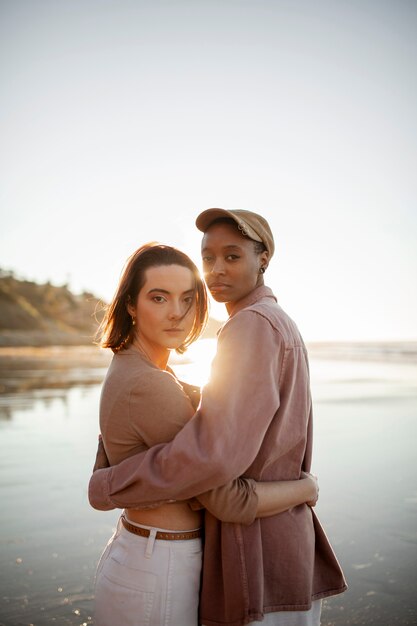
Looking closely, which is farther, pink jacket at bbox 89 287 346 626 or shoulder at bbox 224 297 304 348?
shoulder at bbox 224 297 304 348

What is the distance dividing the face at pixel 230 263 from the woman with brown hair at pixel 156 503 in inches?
8.8

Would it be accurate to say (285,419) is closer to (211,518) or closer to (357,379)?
(211,518)

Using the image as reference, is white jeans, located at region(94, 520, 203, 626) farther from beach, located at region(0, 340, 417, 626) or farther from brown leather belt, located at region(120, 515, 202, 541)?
beach, located at region(0, 340, 417, 626)

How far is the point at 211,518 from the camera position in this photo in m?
2.22

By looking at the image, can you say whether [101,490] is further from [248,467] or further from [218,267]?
[218,267]

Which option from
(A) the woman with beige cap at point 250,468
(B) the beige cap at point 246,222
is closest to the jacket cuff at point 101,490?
(A) the woman with beige cap at point 250,468

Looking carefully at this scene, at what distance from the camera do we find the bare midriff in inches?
86.9

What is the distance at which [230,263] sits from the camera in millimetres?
2570

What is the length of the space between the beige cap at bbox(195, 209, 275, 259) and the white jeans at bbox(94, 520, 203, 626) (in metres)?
1.41

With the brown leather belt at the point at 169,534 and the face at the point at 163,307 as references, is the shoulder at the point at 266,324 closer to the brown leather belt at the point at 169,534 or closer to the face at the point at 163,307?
the face at the point at 163,307

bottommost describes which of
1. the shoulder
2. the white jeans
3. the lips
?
the white jeans

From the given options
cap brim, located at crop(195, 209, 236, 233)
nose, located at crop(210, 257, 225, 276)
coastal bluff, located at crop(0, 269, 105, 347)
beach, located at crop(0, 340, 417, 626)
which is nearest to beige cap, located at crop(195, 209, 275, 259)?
cap brim, located at crop(195, 209, 236, 233)

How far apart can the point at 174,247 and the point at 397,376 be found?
2004 centimetres

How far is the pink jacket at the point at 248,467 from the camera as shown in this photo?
1930mm
